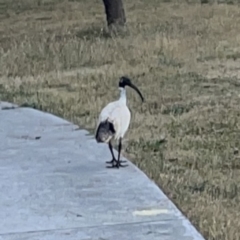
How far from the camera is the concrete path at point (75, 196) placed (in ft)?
19.5

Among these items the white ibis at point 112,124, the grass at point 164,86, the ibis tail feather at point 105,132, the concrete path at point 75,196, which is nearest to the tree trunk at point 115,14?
the grass at point 164,86

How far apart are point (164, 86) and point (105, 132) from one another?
5159 mm

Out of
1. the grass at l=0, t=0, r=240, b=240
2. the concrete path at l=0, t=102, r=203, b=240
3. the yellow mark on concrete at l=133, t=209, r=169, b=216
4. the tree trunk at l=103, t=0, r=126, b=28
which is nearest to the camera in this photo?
the concrete path at l=0, t=102, r=203, b=240

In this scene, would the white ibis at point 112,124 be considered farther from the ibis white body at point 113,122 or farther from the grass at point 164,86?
the grass at point 164,86

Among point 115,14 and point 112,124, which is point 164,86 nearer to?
point 112,124

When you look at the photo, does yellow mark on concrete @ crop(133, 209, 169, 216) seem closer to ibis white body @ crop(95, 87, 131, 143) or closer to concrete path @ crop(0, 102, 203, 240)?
concrete path @ crop(0, 102, 203, 240)

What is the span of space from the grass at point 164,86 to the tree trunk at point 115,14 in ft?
0.99

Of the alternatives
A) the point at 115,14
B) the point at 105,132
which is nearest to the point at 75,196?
the point at 105,132

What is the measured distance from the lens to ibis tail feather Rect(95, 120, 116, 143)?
23.3 feet

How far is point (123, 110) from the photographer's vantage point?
24.4ft

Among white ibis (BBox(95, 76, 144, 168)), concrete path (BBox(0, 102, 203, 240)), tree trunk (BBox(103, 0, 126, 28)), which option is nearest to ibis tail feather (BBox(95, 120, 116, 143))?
white ibis (BBox(95, 76, 144, 168))

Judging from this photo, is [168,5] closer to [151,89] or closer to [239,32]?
[239,32]

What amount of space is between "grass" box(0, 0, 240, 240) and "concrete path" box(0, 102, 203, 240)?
234 mm

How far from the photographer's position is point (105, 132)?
7152mm
